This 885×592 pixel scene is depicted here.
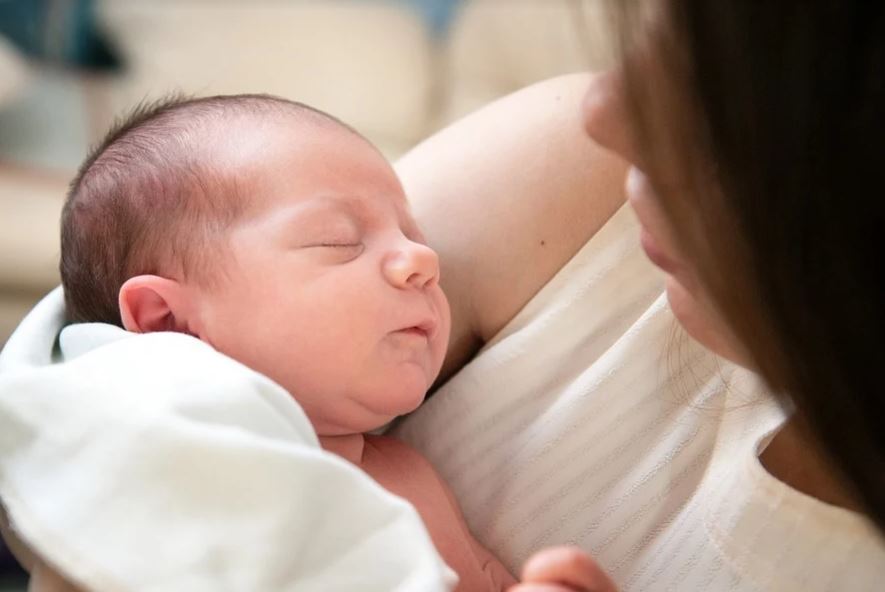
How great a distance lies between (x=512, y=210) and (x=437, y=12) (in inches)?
74.8

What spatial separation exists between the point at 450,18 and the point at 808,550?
2139 millimetres

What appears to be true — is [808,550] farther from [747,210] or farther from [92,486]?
[92,486]

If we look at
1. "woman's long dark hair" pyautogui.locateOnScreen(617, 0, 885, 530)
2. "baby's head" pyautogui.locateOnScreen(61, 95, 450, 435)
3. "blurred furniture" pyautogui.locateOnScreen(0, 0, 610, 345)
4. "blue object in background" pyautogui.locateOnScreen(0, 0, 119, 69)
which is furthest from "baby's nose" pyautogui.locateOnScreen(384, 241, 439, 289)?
"blue object in background" pyautogui.locateOnScreen(0, 0, 119, 69)

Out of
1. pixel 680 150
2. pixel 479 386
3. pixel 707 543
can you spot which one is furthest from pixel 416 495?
pixel 680 150

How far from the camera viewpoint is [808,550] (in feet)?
2.19

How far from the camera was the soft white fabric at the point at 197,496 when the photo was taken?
55 cm

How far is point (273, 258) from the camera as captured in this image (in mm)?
713

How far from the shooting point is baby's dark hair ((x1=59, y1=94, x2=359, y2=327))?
29.0 inches

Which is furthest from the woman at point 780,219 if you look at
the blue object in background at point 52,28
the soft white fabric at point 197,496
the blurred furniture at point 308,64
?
the blue object in background at point 52,28

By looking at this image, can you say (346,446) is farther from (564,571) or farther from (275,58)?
(275,58)

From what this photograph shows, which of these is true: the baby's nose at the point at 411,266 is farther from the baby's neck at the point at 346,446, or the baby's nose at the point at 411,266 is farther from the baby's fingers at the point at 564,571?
the baby's fingers at the point at 564,571

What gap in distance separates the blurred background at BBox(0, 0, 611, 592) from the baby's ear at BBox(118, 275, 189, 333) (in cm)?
152

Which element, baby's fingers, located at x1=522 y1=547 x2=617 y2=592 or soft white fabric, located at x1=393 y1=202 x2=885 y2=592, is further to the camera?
soft white fabric, located at x1=393 y1=202 x2=885 y2=592

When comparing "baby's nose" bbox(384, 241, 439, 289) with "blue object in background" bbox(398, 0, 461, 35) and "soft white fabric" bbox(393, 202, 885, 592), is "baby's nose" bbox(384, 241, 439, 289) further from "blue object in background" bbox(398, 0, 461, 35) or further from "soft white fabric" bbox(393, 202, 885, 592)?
"blue object in background" bbox(398, 0, 461, 35)
